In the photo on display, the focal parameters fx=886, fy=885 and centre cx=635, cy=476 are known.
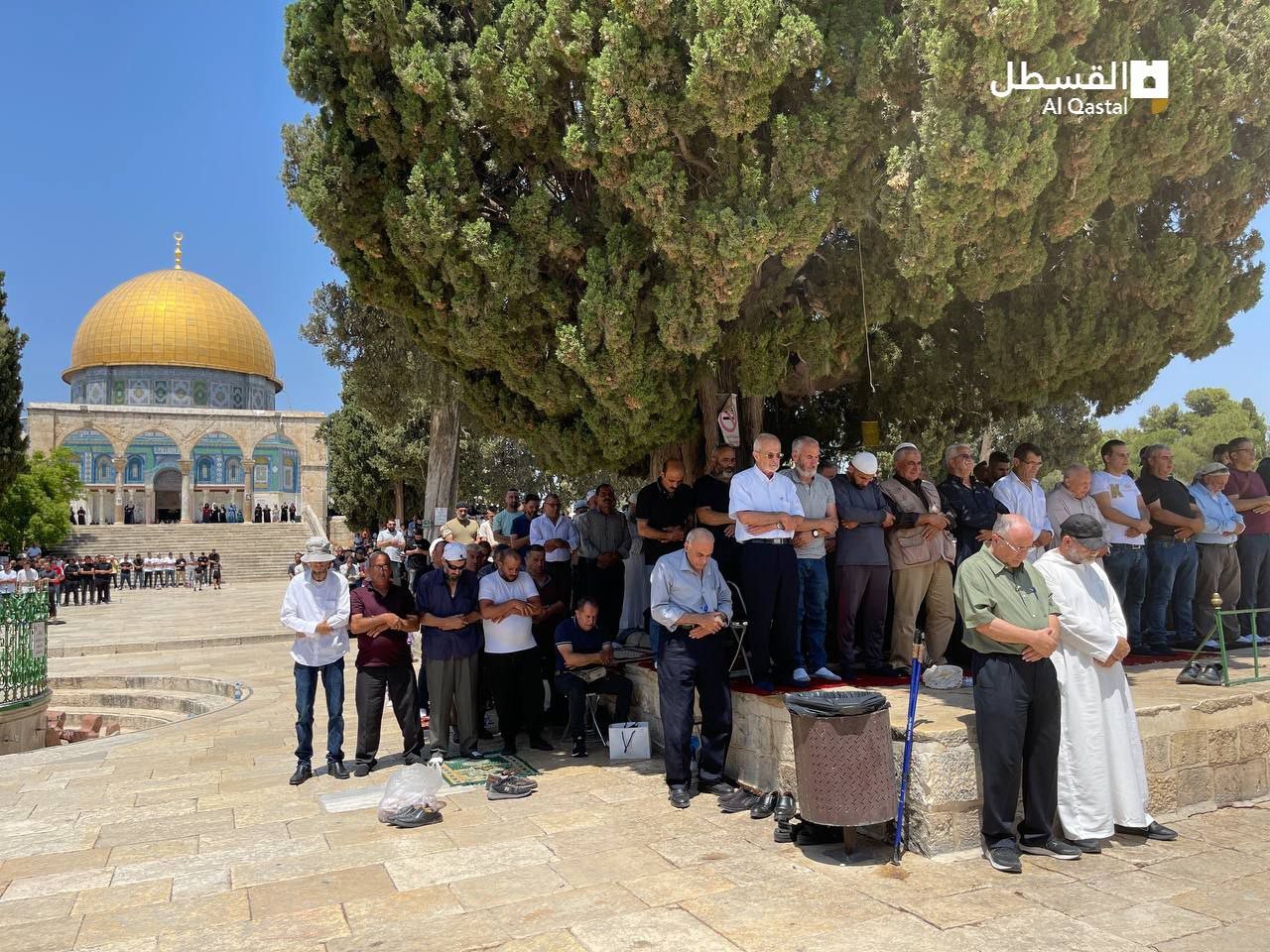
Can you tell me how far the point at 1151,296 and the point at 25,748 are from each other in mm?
12498

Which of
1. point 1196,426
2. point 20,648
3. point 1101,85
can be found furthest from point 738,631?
point 1196,426

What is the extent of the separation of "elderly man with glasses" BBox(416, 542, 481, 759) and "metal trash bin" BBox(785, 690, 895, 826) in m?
3.29


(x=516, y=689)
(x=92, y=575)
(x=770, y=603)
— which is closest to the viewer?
(x=770, y=603)

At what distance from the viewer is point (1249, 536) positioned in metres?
8.00

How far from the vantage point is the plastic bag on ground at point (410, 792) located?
5.47 metres

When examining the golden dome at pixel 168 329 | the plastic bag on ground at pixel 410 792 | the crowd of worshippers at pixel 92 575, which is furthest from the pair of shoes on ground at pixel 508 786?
the golden dome at pixel 168 329

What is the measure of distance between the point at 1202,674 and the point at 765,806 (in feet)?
10.2

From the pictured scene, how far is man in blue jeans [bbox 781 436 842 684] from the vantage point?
20.9ft

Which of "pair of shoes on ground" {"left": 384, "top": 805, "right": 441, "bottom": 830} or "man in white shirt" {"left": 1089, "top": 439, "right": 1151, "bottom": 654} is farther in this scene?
"man in white shirt" {"left": 1089, "top": 439, "right": 1151, "bottom": 654}

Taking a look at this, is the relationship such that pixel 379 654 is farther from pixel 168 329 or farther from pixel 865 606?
pixel 168 329

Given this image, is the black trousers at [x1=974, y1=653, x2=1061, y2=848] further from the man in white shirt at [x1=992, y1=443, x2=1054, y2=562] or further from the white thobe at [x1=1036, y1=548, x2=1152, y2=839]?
the man in white shirt at [x1=992, y1=443, x2=1054, y2=562]

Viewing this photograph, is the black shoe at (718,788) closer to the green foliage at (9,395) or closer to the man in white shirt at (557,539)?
the man in white shirt at (557,539)

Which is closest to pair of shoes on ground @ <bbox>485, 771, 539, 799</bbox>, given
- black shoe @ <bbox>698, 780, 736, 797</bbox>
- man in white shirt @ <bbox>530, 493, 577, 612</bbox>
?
black shoe @ <bbox>698, 780, 736, 797</bbox>

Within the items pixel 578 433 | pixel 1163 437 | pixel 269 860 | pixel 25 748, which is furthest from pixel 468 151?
pixel 1163 437
